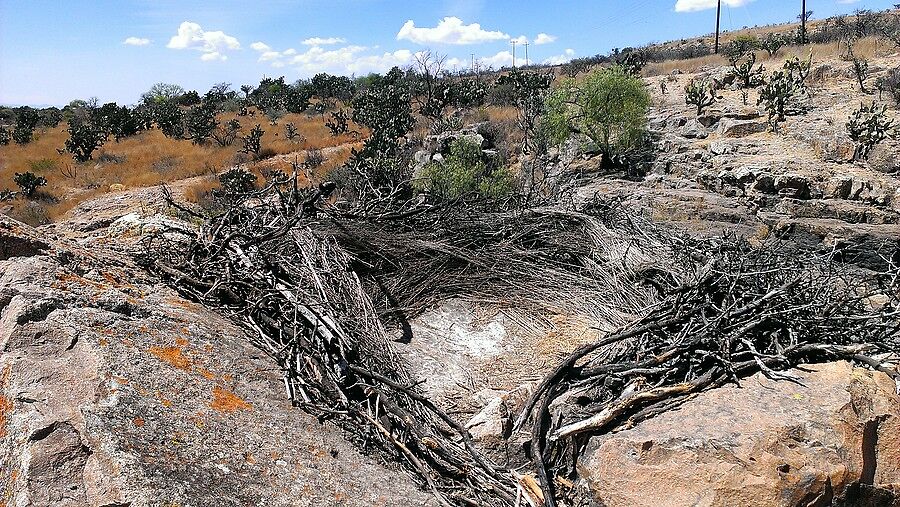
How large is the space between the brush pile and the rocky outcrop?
0.72 feet

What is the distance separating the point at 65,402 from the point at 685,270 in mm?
3798

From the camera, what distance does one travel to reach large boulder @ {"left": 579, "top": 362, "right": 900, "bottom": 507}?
2.03 meters

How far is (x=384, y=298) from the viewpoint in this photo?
4.42 meters

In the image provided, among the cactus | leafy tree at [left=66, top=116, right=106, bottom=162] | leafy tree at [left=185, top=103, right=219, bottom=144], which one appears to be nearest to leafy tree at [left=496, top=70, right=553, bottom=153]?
the cactus

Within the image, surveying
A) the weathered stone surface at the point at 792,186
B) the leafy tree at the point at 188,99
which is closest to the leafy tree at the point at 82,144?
the leafy tree at the point at 188,99

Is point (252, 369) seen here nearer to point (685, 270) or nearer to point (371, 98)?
point (685, 270)

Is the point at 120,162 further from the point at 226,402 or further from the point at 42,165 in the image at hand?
the point at 226,402

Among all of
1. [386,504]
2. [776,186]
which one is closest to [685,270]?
[386,504]

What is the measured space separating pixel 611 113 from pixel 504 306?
347 inches

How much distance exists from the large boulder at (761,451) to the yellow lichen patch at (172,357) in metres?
1.78

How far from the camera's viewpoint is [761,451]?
6.86ft

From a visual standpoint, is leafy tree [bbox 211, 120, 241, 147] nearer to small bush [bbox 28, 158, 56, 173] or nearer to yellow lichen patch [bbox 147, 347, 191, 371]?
small bush [bbox 28, 158, 56, 173]

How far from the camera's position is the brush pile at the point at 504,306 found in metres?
2.45

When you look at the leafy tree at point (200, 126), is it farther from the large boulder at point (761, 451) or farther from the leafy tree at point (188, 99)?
the large boulder at point (761, 451)
